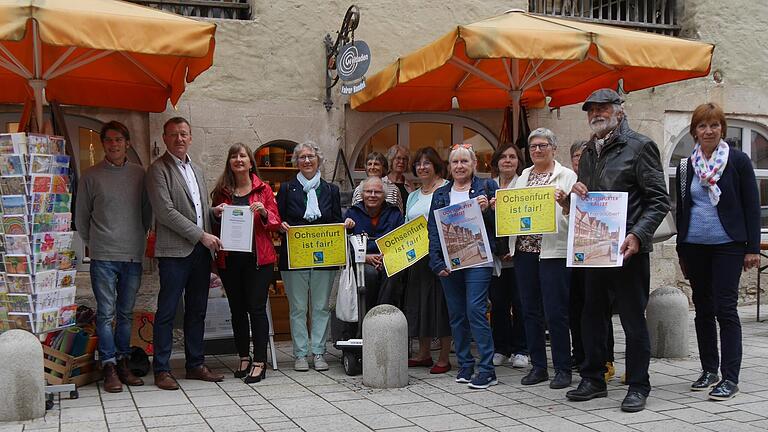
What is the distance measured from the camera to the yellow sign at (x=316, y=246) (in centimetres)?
677

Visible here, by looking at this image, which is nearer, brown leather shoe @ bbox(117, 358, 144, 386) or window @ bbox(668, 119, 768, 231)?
brown leather shoe @ bbox(117, 358, 144, 386)

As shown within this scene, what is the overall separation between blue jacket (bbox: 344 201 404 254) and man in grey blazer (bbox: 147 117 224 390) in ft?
4.03

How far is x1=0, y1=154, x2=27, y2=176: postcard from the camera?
5777 mm

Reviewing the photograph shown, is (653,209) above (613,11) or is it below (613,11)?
below

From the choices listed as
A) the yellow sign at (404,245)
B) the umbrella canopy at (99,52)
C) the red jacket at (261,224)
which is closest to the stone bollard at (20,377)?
the red jacket at (261,224)

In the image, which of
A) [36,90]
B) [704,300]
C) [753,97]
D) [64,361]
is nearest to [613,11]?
[753,97]

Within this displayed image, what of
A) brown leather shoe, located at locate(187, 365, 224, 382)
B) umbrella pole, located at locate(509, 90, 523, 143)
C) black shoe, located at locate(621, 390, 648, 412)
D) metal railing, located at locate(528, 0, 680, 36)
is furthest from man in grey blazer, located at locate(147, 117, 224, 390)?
metal railing, located at locate(528, 0, 680, 36)

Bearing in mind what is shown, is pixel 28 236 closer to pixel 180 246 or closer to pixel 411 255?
pixel 180 246

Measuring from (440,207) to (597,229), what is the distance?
1478mm

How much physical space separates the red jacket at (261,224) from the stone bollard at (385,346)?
41.1 inches

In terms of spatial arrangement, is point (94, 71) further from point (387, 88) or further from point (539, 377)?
point (539, 377)

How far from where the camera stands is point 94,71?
7.25m

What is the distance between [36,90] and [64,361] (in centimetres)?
218

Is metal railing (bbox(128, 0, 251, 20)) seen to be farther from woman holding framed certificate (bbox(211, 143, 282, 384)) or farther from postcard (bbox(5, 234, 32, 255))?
postcard (bbox(5, 234, 32, 255))
